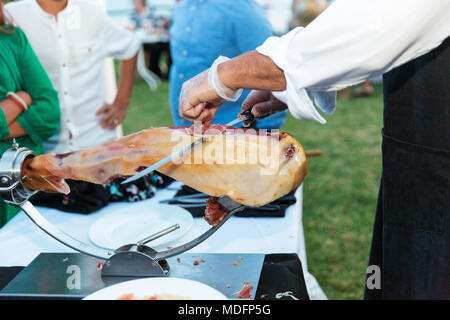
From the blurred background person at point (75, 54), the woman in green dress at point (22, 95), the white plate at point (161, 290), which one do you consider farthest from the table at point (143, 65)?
the white plate at point (161, 290)

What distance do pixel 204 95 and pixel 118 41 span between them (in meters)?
1.69

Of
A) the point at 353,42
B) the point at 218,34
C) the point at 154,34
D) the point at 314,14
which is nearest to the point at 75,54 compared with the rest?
the point at 218,34

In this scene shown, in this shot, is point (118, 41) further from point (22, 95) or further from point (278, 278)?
point (278, 278)

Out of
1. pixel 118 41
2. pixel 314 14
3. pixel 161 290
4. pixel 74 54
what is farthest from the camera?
pixel 314 14

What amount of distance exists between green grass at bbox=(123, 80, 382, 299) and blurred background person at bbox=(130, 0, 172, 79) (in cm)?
285

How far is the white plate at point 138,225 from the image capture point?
1370 millimetres

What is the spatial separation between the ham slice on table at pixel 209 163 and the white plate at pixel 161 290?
25cm

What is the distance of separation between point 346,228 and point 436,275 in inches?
85.9

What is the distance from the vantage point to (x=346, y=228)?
138 inches

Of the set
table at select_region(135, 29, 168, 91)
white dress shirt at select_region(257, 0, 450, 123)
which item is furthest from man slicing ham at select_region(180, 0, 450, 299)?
table at select_region(135, 29, 168, 91)

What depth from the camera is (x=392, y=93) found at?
1419 mm

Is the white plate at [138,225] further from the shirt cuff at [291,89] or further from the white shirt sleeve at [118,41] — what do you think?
the white shirt sleeve at [118,41]
